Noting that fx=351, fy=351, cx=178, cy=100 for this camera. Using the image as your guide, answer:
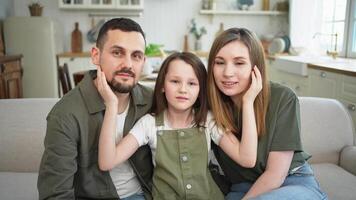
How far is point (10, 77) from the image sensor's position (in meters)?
4.09

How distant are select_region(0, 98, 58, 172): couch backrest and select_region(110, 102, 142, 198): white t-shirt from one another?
67cm

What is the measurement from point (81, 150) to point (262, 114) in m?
0.71

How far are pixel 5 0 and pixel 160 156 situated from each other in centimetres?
465

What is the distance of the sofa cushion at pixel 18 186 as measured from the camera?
1665 millimetres

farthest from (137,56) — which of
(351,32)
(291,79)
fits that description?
(351,32)

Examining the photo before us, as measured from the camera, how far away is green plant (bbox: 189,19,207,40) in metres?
5.50

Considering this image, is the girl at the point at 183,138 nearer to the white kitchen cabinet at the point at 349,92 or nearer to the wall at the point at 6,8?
the white kitchen cabinet at the point at 349,92

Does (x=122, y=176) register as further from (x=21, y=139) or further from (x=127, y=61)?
(x=21, y=139)

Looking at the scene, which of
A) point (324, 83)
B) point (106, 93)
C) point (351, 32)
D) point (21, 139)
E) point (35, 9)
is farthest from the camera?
point (35, 9)

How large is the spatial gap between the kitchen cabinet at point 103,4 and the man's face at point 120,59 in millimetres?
3967

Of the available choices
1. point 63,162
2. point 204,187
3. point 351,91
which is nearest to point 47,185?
point 63,162

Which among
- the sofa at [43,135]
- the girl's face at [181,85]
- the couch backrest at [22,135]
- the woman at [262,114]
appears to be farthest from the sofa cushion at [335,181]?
the couch backrest at [22,135]

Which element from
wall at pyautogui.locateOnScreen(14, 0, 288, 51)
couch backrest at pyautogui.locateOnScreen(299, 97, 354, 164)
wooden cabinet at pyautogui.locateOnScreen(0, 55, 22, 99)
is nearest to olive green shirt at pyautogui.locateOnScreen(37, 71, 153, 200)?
couch backrest at pyautogui.locateOnScreen(299, 97, 354, 164)

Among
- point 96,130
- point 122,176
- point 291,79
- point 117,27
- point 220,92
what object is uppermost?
point 117,27
